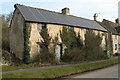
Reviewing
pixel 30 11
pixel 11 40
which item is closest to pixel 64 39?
pixel 30 11

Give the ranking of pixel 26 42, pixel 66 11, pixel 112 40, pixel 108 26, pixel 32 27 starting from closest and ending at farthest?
pixel 26 42
pixel 32 27
pixel 66 11
pixel 112 40
pixel 108 26

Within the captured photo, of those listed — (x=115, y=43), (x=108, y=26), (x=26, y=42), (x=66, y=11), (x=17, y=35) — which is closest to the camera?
(x=26, y=42)

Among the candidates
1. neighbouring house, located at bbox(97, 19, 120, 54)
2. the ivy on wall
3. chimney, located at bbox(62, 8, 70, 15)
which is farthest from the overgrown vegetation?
neighbouring house, located at bbox(97, 19, 120, 54)

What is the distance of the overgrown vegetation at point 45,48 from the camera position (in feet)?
56.0

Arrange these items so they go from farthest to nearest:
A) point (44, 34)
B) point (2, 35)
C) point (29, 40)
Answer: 1. point (2, 35)
2. point (44, 34)
3. point (29, 40)

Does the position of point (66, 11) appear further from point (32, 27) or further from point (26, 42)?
point (26, 42)

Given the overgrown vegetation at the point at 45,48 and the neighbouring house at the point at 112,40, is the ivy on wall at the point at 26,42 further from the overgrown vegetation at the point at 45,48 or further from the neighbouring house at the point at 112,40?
the neighbouring house at the point at 112,40

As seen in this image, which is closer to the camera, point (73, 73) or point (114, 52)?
point (73, 73)

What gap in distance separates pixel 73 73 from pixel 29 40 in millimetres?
7584

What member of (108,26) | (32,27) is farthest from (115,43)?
(32,27)

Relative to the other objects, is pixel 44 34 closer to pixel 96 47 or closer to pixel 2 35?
pixel 2 35

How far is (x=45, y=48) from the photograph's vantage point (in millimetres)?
17641

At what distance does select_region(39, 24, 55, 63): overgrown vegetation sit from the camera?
17.1 m

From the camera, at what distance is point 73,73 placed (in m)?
12.2
